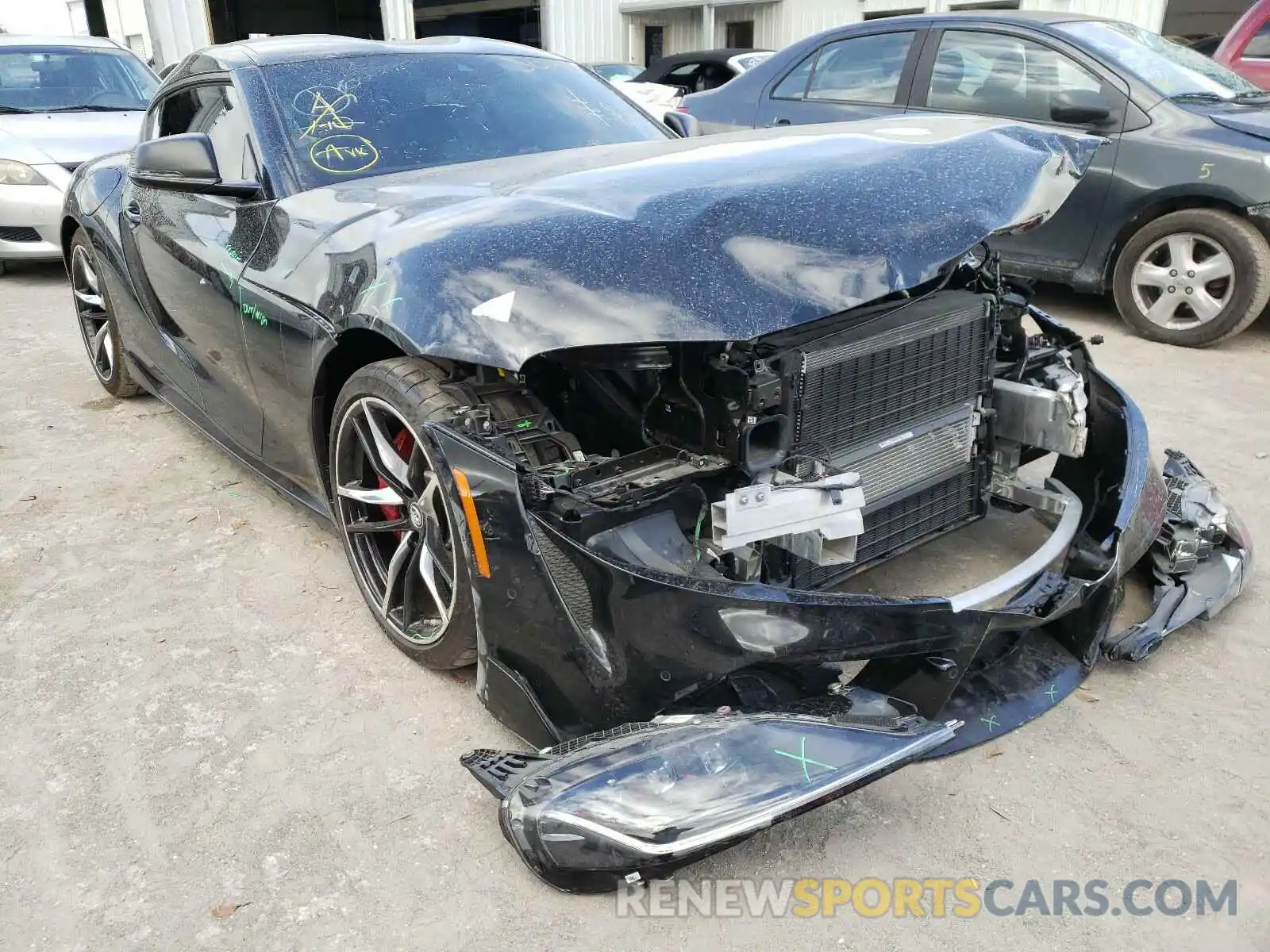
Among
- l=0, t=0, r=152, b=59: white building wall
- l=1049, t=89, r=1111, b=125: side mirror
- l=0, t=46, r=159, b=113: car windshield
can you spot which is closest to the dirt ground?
l=1049, t=89, r=1111, b=125: side mirror

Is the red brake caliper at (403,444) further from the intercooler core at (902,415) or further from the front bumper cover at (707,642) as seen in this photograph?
the intercooler core at (902,415)

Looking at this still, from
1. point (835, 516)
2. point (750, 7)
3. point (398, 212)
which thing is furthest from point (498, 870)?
point (750, 7)

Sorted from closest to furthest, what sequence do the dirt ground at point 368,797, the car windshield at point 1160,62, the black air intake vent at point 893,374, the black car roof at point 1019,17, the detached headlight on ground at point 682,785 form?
the detached headlight on ground at point 682,785, the dirt ground at point 368,797, the black air intake vent at point 893,374, the car windshield at point 1160,62, the black car roof at point 1019,17

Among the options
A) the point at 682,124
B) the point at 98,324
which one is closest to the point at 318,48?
the point at 682,124

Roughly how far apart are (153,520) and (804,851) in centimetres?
279

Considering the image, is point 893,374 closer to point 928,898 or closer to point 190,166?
point 928,898

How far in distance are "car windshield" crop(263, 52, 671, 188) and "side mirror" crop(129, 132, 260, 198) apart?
8.7 inches

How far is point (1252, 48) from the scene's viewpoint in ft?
24.5

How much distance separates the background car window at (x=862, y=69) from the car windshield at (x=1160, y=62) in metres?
0.95

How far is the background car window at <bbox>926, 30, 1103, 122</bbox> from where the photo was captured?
543 cm

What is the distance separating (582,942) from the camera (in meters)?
1.87

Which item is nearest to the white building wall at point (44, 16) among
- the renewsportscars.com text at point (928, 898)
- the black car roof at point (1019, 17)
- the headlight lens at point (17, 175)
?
the headlight lens at point (17, 175)

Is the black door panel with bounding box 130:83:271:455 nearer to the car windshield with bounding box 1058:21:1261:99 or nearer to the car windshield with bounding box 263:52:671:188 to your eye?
the car windshield with bounding box 263:52:671:188

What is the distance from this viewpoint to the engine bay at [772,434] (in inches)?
85.0
